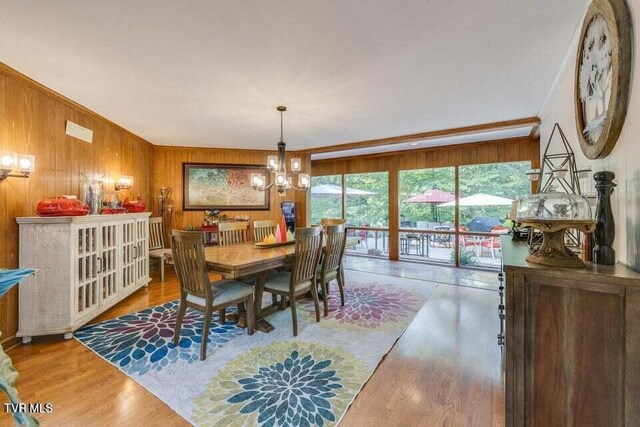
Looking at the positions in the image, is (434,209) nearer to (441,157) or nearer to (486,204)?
(486,204)

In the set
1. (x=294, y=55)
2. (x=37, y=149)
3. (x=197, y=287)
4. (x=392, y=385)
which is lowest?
(x=392, y=385)

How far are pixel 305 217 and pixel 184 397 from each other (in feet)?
14.0

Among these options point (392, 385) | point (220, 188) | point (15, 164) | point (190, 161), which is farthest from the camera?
point (220, 188)

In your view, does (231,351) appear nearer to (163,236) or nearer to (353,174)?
(163,236)

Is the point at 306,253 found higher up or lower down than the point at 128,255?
higher up

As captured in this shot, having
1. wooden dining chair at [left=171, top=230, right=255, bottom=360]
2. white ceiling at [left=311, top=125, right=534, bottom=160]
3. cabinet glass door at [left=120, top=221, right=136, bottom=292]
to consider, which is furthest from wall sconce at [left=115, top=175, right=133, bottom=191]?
white ceiling at [left=311, top=125, right=534, bottom=160]

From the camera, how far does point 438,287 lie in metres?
4.17

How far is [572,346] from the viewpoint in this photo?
1.10 metres

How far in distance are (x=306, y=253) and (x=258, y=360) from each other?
1.02m

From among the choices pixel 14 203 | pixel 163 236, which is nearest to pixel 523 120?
pixel 14 203

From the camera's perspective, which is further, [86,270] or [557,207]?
[86,270]

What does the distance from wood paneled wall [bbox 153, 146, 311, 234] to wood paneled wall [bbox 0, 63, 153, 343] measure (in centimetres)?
131

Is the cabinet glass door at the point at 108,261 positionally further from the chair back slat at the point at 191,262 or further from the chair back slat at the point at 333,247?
the chair back slat at the point at 333,247

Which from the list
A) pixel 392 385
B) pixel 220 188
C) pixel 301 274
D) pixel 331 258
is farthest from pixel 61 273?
pixel 220 188
